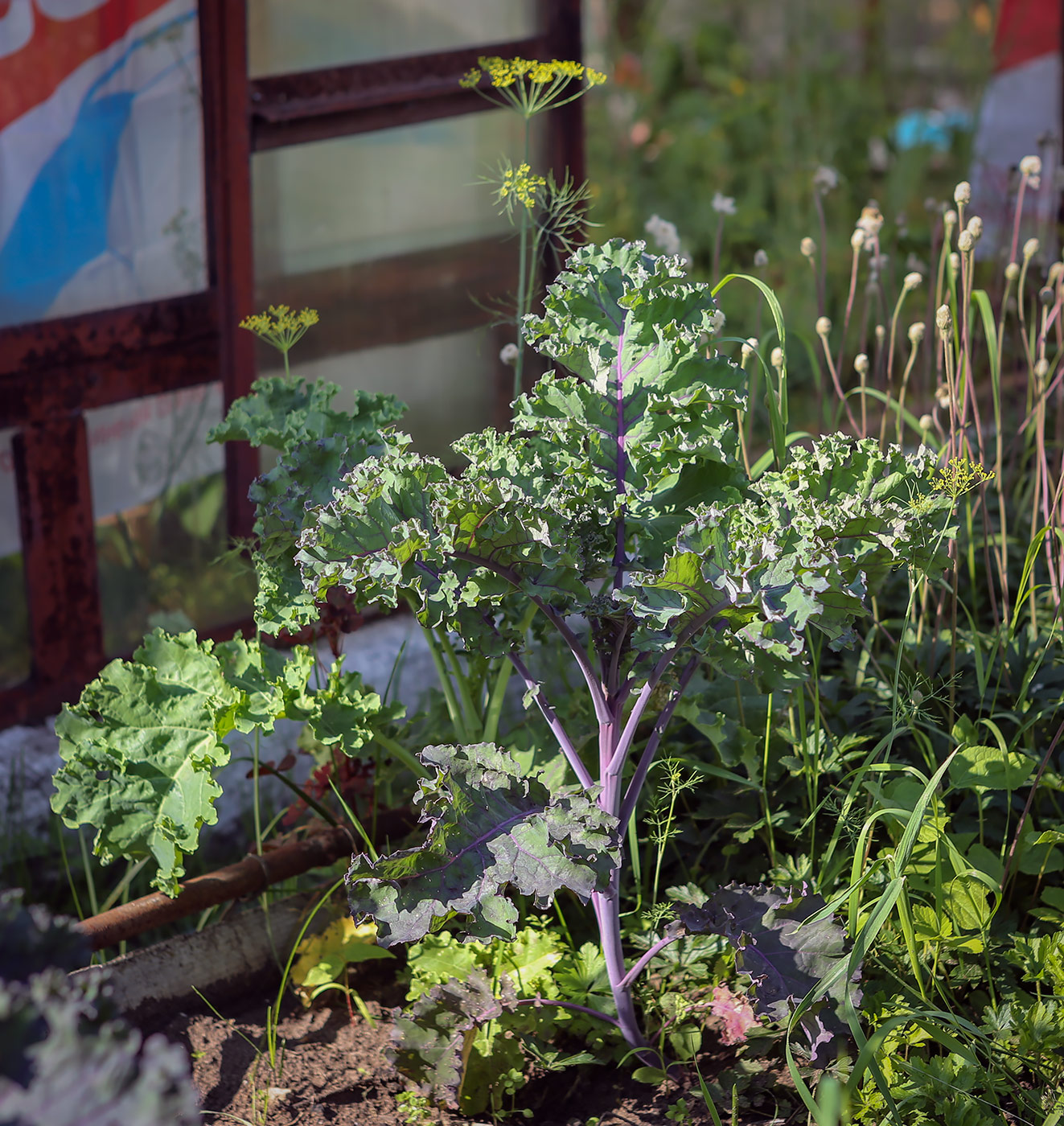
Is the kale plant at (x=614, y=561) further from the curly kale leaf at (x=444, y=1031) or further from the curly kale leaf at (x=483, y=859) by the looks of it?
the curly kale leaf at (x=444, y=1031)

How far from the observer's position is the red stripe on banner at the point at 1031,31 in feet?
17.5

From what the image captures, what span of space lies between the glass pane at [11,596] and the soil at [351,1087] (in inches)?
42.4

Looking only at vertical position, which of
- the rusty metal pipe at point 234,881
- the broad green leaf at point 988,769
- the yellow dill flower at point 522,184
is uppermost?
the yellow dill flower at point 522,184

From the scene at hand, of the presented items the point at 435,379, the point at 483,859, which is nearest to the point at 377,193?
the point at 435,379

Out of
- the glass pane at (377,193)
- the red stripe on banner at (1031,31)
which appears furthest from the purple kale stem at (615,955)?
the red stripe on banner at (1031,31)

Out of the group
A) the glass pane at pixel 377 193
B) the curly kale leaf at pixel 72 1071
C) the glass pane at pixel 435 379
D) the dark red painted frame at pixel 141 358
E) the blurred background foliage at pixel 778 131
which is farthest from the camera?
the blurred background foliage at pixel 778 131

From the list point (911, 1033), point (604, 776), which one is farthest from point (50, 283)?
point (911, 1033)

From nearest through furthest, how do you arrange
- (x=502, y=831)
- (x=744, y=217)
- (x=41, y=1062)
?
(x=41, y=1062) → (x=502, y=831) → (x=744, y=217)

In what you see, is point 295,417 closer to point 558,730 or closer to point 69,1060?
point 558,730

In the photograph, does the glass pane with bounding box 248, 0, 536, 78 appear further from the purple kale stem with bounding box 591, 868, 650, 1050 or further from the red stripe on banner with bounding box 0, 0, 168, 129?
the purple kale stem with bounding box 591, 868, 650, 1050

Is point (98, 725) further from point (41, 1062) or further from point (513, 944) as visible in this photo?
point (41, 1062)

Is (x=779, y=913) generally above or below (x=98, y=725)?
below

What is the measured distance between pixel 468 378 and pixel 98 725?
1.76m

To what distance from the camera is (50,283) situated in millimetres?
2346
